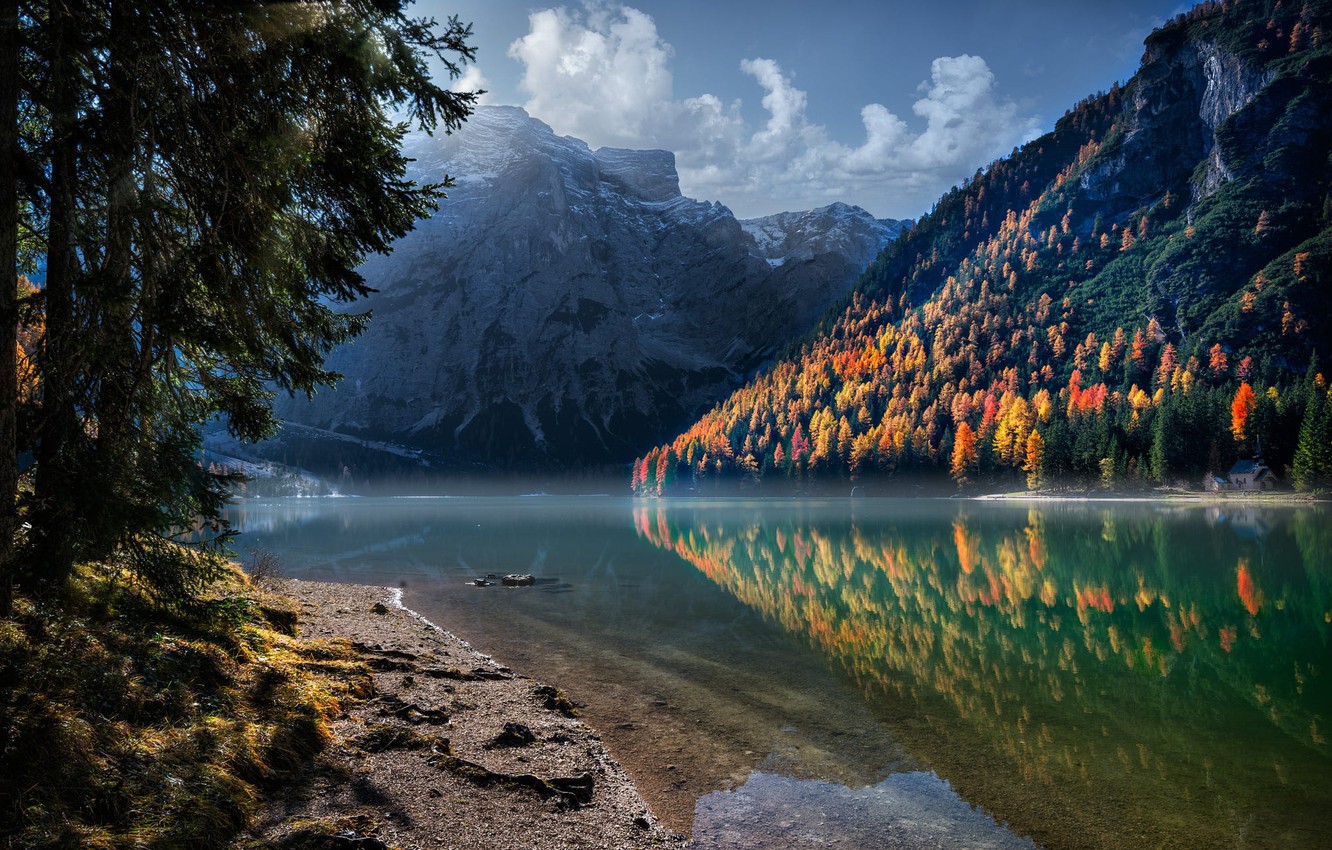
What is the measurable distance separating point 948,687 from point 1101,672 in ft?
16.8

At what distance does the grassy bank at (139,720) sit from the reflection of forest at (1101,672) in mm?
11289

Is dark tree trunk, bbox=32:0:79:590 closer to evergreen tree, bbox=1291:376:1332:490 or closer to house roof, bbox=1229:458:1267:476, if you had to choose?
evergreen tree, bbox=1291:376:1332:490

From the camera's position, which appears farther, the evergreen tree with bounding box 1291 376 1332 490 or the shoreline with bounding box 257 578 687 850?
the evergreen tree with bounding box 1291 376 1332 490

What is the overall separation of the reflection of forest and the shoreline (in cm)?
682

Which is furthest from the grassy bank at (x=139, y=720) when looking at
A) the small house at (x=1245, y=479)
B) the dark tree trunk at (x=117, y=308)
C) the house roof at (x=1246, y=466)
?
the house roof at (x=1246, y=466)

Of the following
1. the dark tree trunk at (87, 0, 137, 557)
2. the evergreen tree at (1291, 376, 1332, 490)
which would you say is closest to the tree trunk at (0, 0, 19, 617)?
the dark tree trunk at (87, 0, 137, 557)

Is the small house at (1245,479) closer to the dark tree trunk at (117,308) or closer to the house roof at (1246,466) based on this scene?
the house roof at (1246,466)

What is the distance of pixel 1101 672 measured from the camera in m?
18.6

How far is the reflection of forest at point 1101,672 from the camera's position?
1109cm

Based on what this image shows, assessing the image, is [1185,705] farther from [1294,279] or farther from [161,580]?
[1294,279]

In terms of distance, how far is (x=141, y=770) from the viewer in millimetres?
6625

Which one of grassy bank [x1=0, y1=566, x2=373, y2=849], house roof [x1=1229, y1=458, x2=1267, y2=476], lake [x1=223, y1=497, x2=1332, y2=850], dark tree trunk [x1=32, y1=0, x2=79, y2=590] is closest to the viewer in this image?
grassy bank [x1=0, y1=566, x2=373, y2=849]

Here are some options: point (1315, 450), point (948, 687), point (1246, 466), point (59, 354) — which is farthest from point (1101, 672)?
point (1246, 466)

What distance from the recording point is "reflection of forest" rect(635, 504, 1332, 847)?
11.1 meters
